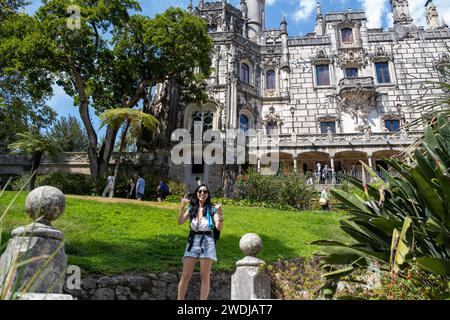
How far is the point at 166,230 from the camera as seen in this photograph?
33.0 ft

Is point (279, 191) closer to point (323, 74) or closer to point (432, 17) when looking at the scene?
point (323, 74)

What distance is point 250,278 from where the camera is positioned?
536cm

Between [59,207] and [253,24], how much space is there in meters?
38.0

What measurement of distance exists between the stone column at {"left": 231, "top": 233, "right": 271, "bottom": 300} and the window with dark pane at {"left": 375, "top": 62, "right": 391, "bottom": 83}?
98.3 ft

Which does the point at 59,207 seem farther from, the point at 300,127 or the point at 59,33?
the point at 300,127

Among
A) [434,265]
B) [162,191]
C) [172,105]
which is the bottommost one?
[434,265]

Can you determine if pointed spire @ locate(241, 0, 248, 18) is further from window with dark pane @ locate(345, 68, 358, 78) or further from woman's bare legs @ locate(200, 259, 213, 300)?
woman's bare legs @ locate(200, 259, 213, 300)

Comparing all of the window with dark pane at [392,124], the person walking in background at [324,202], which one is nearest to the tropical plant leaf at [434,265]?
the person walking in background at [324,202]

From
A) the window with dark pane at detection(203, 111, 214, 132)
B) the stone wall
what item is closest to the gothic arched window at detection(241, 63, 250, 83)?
the window with dark pane at detection(203, 111, 214, 132)

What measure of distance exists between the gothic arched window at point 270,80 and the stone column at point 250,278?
27.1m

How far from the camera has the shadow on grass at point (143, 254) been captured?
616 cm

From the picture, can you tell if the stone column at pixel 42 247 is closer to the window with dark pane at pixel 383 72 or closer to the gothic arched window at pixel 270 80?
the gothic arched window at pixel 270 80

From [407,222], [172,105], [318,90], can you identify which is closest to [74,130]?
[172,105]

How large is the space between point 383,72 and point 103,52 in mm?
24601
